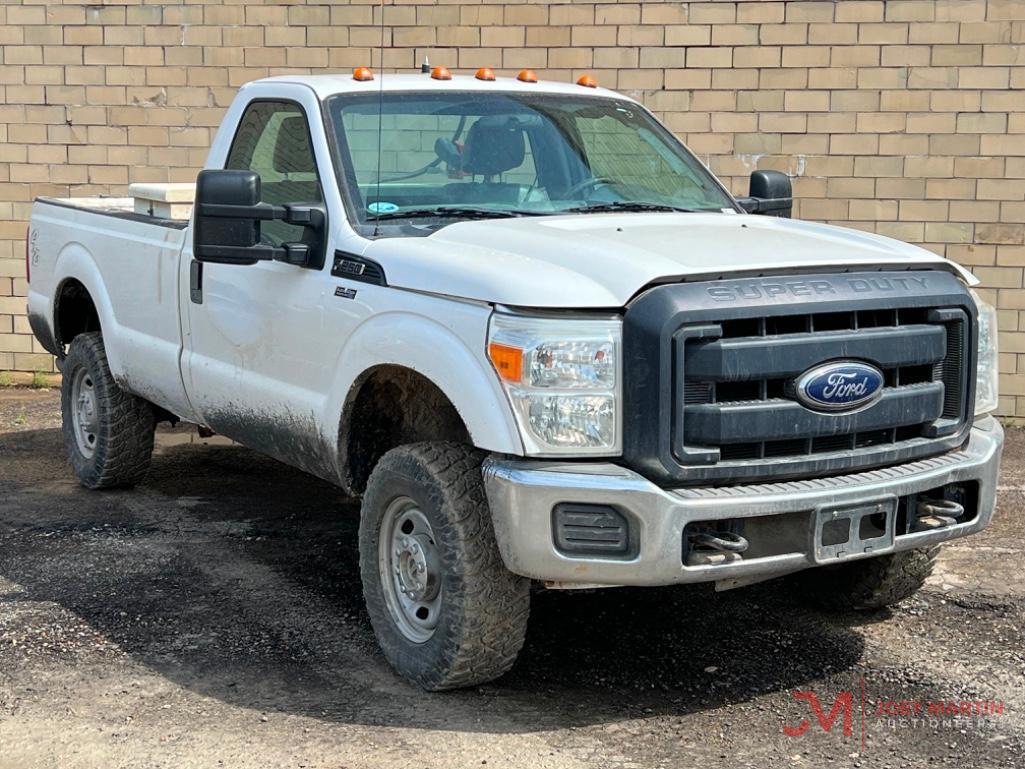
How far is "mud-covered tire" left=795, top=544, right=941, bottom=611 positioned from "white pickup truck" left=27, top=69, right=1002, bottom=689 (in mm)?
12

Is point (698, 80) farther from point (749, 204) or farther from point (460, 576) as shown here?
point (460, 576)

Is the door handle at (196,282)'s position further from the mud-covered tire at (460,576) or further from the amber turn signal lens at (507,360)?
the amber turn signal lens at (507,360)

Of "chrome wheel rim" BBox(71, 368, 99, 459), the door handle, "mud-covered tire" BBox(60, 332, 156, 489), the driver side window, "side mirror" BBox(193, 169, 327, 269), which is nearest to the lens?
"side mirror" BBox(193, 169, 327, 269)

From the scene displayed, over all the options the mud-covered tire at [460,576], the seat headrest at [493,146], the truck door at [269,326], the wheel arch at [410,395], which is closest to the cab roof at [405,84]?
the truck door at [269,326]

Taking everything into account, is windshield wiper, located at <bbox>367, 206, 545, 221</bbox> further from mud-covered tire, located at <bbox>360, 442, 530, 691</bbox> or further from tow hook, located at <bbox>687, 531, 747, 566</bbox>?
tow hook, located at <bbox>687, 531, 747, 566</bbox>

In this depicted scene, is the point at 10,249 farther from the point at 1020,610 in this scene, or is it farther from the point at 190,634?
the point at 1020,610

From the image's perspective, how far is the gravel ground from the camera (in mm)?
4426

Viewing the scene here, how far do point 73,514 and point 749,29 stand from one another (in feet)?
17.8

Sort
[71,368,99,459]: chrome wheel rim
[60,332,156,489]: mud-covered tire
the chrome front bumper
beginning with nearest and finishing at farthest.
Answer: the chrome front bumper
[60,332,156,489]: mud-covered tire
[71,368,99,459]: chrome wheel rim

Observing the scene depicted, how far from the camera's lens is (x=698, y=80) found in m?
9.94

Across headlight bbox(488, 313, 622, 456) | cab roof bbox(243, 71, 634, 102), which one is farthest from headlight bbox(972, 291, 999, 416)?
cab roof bbox(243, 71, 634, 102)

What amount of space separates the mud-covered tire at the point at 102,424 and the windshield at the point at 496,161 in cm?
243

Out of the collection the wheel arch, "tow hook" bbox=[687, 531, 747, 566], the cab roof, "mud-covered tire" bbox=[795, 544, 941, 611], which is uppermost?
the cab roof

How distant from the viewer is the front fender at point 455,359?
4367 mm
